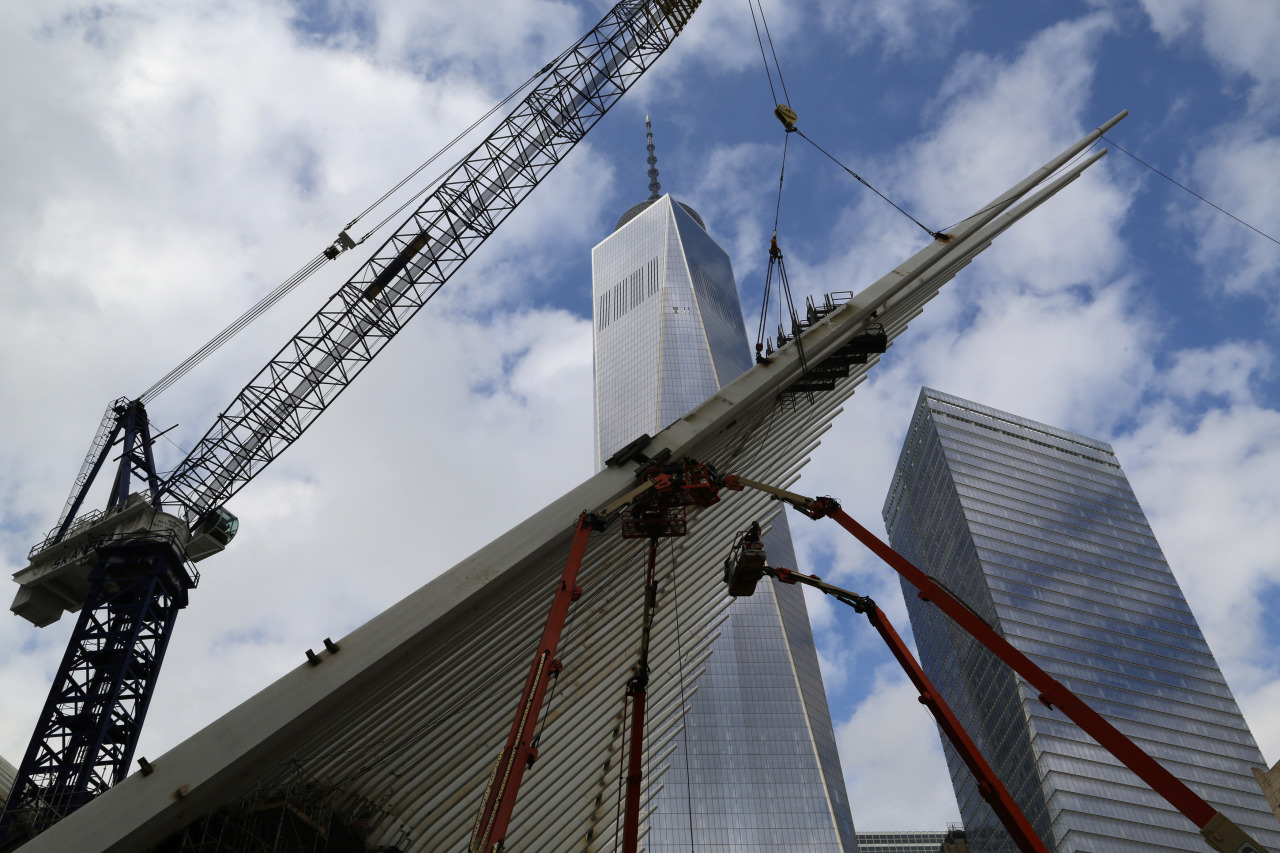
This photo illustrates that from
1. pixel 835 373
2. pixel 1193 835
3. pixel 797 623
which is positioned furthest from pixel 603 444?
pixel 835 373

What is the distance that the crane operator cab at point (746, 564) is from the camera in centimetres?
2458

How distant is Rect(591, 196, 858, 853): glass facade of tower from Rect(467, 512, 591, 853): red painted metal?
3188 inches

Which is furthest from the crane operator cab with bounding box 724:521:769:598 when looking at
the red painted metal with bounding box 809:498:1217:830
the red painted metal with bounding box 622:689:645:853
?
the red painted metal with bounding box 622:689:645:853

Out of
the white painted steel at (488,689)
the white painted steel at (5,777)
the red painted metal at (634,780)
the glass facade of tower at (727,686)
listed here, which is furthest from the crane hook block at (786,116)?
the glass facade of tower at (727,686)

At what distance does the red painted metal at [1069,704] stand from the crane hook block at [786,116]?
19.5 metres

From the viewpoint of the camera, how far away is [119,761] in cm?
3916

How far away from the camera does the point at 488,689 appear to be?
2442 cm

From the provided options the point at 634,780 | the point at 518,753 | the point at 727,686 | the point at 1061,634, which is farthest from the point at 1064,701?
the point at 727,686

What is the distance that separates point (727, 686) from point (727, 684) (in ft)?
0.84

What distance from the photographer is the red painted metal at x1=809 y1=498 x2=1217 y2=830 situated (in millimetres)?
16766

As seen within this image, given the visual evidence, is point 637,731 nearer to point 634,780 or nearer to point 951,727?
point 634,780

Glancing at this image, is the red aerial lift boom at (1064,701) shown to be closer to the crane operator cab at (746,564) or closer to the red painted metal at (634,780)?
the crane operator cab at (746,564)

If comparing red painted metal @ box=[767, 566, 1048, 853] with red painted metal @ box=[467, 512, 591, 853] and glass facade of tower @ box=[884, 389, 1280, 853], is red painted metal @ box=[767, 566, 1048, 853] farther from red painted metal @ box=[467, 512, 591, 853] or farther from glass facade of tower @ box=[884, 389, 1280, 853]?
glass facade of tower @ box=[884, 389, 1280, 853]

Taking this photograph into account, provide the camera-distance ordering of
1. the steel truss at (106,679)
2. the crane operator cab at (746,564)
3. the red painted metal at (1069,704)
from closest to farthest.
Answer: the red painted metal at (1069,704)
the crane operator cab at (746,564)
the steel truss at (106,679)
